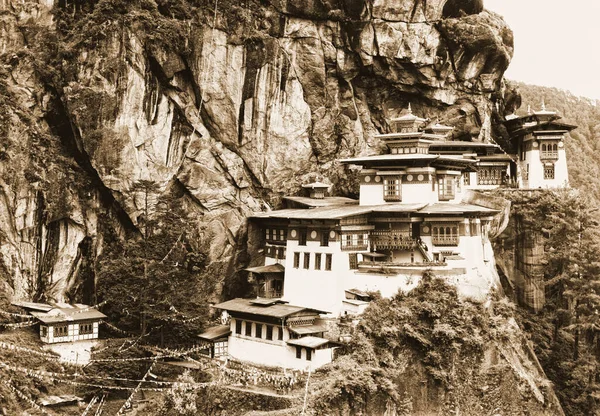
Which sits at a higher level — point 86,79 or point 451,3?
point 451,3

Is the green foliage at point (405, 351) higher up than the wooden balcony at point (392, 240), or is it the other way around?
the wooden balcony at point (392, 240)

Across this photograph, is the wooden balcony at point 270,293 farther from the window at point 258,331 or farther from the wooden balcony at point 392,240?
the wooden balcony at point 392,240

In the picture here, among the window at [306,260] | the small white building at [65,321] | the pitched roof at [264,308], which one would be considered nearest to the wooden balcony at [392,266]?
the window at [306,260]

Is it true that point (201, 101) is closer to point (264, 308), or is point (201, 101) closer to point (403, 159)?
point (403, 159)

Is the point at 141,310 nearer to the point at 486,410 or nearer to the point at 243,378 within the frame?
the point at 243,378

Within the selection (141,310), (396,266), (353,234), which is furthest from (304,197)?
(141,310)

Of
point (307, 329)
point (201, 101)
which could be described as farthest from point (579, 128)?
point (307, 329)
